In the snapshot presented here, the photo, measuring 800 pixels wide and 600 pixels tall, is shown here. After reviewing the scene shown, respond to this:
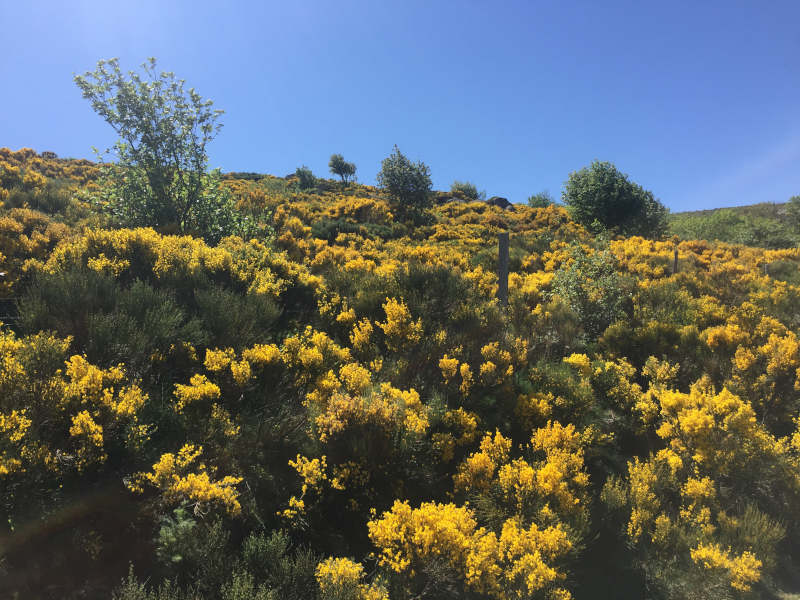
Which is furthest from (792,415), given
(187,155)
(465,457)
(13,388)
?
(187,155)

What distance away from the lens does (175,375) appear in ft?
15.6

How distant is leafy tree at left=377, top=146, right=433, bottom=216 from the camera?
25719 millimetres

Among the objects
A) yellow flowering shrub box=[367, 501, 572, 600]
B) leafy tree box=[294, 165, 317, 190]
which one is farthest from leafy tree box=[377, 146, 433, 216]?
yellow flowering shrub box=[367, 501, 572, 600]

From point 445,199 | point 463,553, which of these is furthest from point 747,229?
point 463,553

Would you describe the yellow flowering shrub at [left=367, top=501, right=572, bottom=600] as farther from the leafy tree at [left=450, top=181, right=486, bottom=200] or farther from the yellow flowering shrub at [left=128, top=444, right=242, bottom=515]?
the leafy tree at [left=450, top=181, right=486, bottom=200]

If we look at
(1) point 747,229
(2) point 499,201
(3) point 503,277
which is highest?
(2) point 499,201

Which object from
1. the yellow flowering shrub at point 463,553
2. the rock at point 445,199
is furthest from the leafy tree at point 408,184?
the yellow flowering shrub at point 463,553

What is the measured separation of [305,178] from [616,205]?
90.6 ft

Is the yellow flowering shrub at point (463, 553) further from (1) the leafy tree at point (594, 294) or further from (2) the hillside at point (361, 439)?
(1) the leafy tree at point (594, 294)

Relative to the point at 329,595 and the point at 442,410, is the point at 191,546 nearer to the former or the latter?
the point at 329,595

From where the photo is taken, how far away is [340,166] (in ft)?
156

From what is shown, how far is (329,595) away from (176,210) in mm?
10829

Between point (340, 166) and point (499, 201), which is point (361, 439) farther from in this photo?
point (340, 166)

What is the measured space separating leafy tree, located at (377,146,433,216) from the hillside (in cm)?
1811
